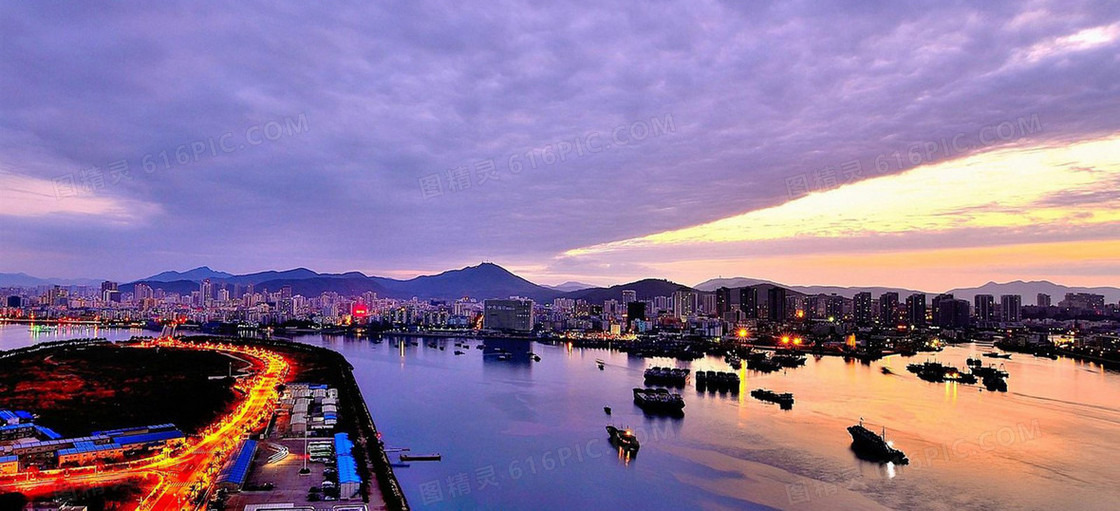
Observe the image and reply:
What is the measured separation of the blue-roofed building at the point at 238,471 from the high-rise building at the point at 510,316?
2603 cm

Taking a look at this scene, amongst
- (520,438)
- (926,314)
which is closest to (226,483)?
(520,438)

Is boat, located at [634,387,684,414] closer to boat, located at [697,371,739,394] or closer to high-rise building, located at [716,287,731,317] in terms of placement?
boat, located at [697,371,739,394]

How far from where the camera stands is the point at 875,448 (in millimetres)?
7789

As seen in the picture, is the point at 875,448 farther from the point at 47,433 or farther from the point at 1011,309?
the point at 1011,309

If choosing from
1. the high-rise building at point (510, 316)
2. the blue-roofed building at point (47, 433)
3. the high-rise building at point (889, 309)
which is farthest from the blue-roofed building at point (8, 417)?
the high-rise building at point (889, 309)

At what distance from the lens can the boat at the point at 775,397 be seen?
11233 millimetres

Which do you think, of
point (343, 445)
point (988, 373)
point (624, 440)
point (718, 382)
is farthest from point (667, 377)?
point (343, 445)

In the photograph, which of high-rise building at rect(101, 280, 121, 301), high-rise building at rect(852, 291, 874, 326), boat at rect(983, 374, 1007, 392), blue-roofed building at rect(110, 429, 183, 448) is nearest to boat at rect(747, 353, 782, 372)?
boat at rect(983, 374, 1007, 392)

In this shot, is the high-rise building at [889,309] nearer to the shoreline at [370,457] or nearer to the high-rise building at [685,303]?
the high-rise building at [685,303]

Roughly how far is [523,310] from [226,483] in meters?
27.4

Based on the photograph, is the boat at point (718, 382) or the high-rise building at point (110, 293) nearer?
the boat at point (718, 382)

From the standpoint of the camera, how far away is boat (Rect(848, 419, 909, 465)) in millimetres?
7642

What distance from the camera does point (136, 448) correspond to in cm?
632

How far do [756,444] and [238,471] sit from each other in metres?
6.24
